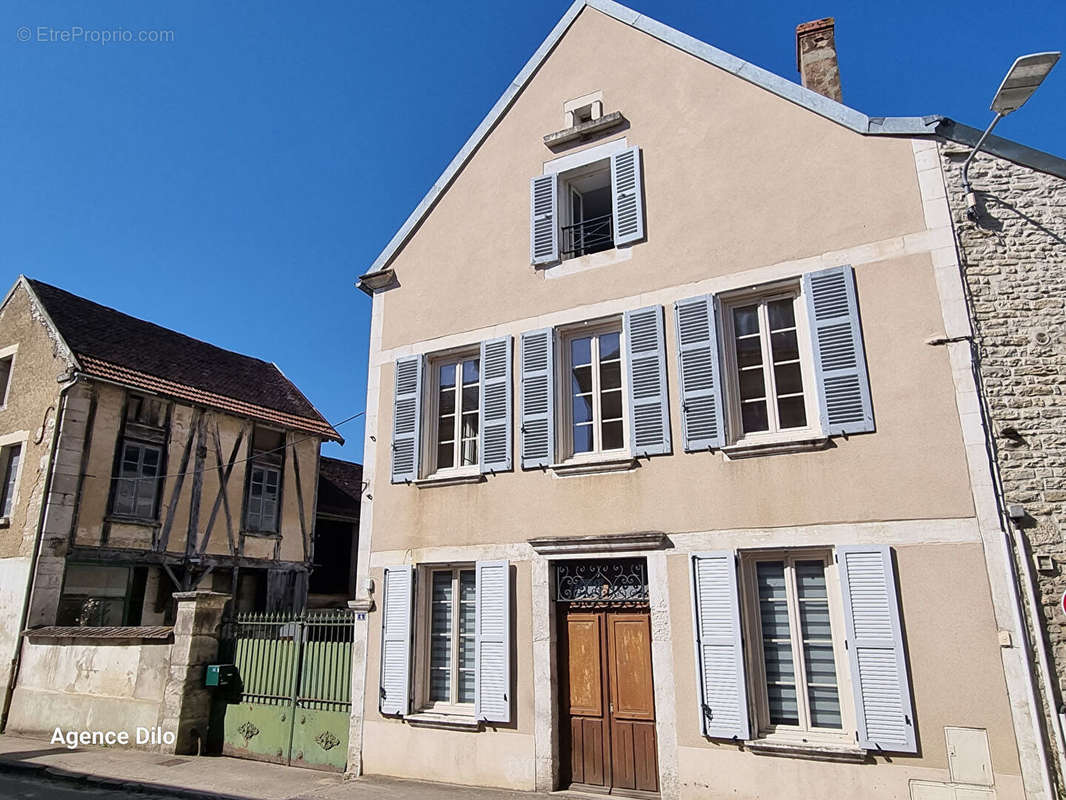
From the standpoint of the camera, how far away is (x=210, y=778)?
27.5ft

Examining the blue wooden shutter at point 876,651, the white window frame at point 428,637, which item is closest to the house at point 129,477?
the white window frame at point 428,637

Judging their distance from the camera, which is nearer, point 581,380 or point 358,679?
point 581,380

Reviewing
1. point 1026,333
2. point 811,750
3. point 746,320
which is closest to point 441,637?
point 811,750

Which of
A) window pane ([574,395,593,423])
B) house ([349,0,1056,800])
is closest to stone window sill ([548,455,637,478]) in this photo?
house ([349,0,1056,800])

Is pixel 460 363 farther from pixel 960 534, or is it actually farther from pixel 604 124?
pixel 960 534

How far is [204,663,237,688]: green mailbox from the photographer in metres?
9.83

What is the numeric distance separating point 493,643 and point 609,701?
140 cm

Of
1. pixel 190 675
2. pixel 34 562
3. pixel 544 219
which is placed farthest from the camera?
pixel 34 562

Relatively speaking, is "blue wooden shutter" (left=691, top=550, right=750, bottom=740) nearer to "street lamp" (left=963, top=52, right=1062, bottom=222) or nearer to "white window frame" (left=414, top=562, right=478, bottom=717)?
"white window frame" (left=414, top=562, right=478, bottom=717)

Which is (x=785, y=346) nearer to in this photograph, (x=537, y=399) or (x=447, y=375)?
(x=537, y=399)

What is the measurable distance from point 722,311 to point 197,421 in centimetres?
1241

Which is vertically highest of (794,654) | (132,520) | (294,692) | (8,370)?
(8,370)

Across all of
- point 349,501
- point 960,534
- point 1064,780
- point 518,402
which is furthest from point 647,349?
point 349,501

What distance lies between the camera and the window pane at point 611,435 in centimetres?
815
